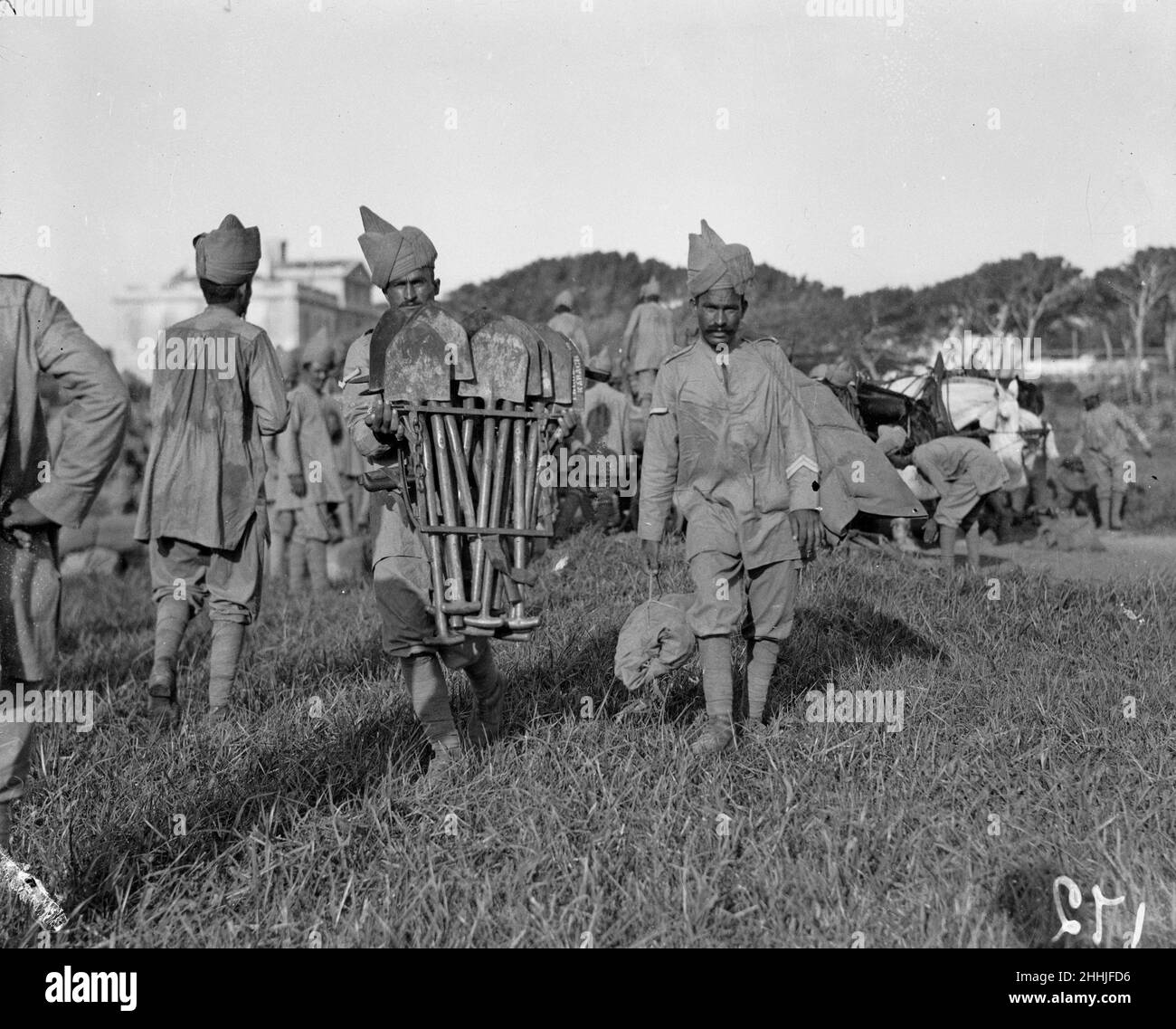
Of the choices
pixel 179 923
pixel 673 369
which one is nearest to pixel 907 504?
pixel 673 369

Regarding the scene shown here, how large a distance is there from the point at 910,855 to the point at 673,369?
97.1 inches

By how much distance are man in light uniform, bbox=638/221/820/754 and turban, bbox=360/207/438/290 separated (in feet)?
4.05

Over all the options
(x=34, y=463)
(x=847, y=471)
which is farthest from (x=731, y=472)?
(x=34, y=463)

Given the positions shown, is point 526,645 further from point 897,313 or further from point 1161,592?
point 897,313

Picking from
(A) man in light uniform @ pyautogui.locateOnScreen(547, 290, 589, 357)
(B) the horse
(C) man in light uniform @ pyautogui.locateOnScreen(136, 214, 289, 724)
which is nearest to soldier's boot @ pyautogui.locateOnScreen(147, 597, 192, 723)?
(C) man in light uniform @ pyautogui.locateOnScreen(136, 214, 289, 724)

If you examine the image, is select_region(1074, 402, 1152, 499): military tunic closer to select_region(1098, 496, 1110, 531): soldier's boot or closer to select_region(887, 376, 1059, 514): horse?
select_region(1098, 496, 1110, 531): soldier's boot

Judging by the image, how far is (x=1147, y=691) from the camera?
21.8 feet

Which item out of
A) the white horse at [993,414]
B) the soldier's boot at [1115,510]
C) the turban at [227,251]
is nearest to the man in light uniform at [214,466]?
the turban at [227,251]

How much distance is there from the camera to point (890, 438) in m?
12.8

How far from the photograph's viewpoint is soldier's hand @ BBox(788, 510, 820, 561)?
239 inches

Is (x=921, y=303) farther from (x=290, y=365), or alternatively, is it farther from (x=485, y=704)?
(x=485, y=704)

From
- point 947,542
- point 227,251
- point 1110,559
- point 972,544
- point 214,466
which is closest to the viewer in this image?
point 227,251

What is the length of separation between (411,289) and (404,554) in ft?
3.56

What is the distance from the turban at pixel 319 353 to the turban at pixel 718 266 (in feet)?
27.7
